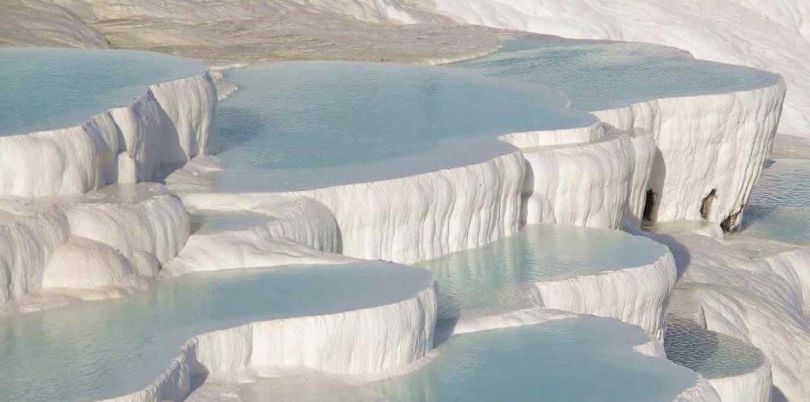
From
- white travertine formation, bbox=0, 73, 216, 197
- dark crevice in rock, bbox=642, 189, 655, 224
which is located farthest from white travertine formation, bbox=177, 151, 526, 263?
dark crevice in rock, bbox=642, 189, 655, 224

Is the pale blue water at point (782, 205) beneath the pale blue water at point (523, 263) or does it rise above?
beneath

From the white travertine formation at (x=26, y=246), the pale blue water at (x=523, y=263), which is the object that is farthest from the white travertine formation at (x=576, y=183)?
the white travertine formation at (x=26, y=246)

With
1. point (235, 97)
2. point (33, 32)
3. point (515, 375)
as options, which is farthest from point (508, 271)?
point (33, 32)

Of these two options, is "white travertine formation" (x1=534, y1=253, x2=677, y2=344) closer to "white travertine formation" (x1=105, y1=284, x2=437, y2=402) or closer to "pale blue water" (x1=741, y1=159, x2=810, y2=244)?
"white travertine formation" (x1=105, y1=284, x2=437, y2=402)

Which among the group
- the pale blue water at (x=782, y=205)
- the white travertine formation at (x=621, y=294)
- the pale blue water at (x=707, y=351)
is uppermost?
the white travertine formation at (x=621, y=294)

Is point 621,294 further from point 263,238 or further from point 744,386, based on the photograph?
point 263,238

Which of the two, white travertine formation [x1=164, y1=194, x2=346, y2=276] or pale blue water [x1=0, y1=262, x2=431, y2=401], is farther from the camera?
white travertine formation [x1=164, y1=194, x2=346, y2=276]

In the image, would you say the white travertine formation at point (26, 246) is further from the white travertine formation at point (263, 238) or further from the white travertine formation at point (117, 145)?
the white travertine formation at point (263, 238)
